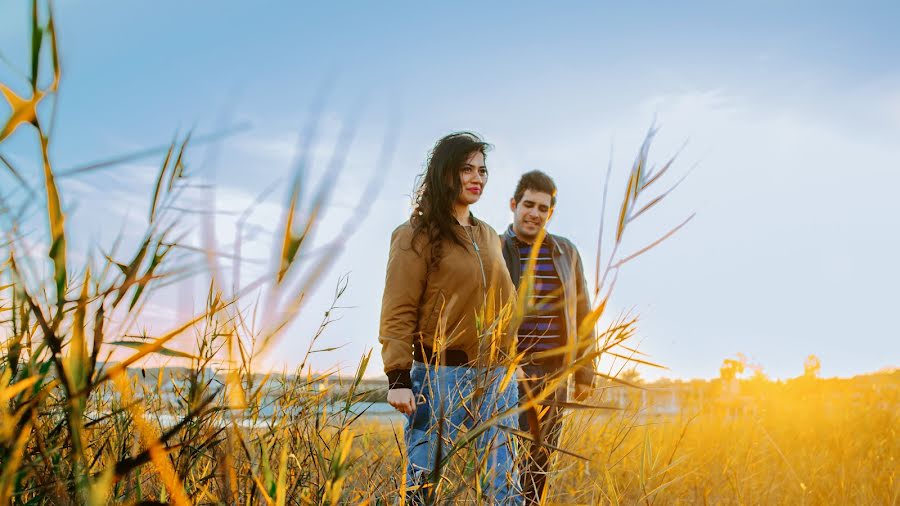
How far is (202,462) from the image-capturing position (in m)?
1.45

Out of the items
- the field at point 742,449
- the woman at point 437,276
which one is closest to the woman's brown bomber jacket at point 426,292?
the woman at point 437,276

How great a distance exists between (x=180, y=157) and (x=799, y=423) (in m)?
7.02

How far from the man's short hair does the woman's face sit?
1.20 meters

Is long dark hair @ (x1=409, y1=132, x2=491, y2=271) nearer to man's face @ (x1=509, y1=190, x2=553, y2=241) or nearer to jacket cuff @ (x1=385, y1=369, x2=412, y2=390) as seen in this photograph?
jacket cuff @ (x1=385, y1=369, x2=412, y2=390)

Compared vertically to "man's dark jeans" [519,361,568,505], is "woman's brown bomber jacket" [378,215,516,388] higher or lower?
higher

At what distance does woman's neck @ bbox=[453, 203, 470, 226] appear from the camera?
270 centimetres

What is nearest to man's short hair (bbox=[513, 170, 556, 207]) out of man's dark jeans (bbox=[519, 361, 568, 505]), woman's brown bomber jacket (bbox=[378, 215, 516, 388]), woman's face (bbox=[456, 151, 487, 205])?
woman's face (bbox=[456, 151, 487, 205])

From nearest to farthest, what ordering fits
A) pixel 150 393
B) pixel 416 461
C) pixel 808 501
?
pixel 150 393
pixel 416 461
pixel 808 501

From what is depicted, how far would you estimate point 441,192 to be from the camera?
2691 mm

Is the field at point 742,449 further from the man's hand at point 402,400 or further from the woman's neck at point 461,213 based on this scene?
the woman's neck at point 461,213

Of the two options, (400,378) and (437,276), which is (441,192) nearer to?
(437,276)

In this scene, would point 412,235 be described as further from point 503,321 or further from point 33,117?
point 33,117

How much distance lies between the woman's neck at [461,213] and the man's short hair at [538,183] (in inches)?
47.8

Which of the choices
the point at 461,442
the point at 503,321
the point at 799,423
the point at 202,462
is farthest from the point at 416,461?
the point at 799,423
